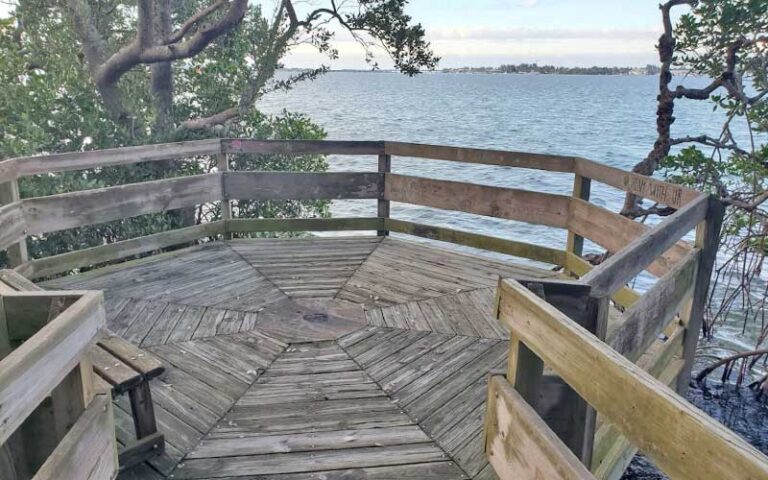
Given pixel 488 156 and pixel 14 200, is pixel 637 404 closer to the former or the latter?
pixel 488 156

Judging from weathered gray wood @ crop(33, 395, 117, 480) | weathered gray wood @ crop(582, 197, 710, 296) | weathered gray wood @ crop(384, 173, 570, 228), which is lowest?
weathered gray wood @ crop(33, 395, 117, 480)

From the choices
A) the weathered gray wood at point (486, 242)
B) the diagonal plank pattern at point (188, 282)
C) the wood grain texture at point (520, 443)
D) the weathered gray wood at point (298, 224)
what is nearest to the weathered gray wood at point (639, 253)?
the wood grain texture at point (520, 443)

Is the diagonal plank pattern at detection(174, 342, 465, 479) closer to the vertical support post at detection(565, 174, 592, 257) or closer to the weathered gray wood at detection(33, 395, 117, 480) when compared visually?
the weathered gray wood at detection(33, 395, 117, 480)

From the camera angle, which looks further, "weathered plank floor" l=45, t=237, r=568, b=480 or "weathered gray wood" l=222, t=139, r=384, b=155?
"weathered gray wood" l=222, t=139, r=384, b=155

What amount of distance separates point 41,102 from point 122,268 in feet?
15.4

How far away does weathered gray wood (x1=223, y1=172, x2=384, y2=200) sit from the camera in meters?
5.94

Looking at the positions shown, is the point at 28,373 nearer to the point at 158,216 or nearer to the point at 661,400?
the point at 661,400

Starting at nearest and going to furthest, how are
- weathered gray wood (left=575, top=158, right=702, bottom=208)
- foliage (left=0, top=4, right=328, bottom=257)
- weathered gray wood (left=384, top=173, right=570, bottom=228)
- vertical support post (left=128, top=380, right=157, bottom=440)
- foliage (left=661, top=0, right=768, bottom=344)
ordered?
vertical support post (left=128, top=380, right=157, bottom=440), weathered gray wood (left=575, top=158, right=702, bottom=208), weathered gray wood (left=384, top=173, right=570, bottom=228), foliage (left=661, top=0, right=768, bottom=344), foliage (left=0, top=4, right=328, bottom=257)

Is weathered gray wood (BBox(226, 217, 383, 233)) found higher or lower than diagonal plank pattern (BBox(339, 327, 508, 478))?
higher

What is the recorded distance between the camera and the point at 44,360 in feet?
5.35

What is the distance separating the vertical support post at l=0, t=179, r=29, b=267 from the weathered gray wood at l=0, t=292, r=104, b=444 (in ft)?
9.55

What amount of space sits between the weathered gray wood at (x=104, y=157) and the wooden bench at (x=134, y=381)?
6.39ft

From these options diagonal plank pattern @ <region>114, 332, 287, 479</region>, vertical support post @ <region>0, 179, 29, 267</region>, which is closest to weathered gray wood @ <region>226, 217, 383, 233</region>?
vertical support post @ <region>0, 179, 29, 267</region>

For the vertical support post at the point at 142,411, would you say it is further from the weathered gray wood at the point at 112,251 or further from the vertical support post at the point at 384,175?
the vertical support post at the point at 384,175
